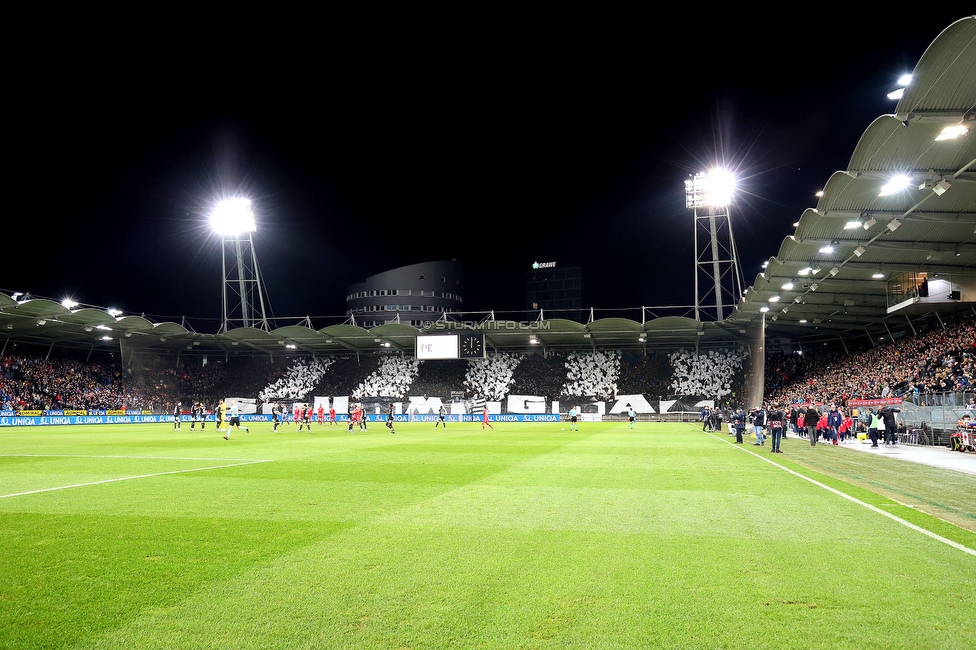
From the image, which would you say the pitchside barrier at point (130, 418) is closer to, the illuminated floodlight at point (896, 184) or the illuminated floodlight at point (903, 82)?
the illuminated floodlight at point (896, 184)

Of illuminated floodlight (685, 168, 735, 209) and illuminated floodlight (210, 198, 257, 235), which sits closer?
illuminated floodlight (685, 168, 735, 209)

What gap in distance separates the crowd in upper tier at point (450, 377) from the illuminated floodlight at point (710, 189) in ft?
53.2

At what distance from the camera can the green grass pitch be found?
4.15 meters

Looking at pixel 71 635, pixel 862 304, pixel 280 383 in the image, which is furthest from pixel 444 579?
pixel 280 383

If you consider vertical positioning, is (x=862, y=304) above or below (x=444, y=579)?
above

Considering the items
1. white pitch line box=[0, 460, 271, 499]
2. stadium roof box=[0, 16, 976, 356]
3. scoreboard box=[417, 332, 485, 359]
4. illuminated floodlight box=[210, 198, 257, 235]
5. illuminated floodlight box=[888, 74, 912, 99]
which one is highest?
illuminated floodlight box=[210, 198, 257, 235]

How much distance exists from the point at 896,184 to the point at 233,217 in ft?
178

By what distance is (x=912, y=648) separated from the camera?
152 inches

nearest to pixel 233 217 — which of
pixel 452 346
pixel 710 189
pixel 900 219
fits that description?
pixel 452 346

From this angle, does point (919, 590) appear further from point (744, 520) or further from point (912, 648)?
point (744, 520)

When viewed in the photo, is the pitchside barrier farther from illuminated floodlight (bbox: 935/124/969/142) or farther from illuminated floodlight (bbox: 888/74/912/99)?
illuminated floodlight (bbox: 888/74/912/99)

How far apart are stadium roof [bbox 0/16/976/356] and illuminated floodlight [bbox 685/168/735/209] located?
980 cm

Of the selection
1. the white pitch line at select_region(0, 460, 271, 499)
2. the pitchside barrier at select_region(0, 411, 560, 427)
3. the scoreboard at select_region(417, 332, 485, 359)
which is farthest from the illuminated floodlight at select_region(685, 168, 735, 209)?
the white pitch line at select_region(0, 460, 271, 499)

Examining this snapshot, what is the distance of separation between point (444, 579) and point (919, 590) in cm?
402
